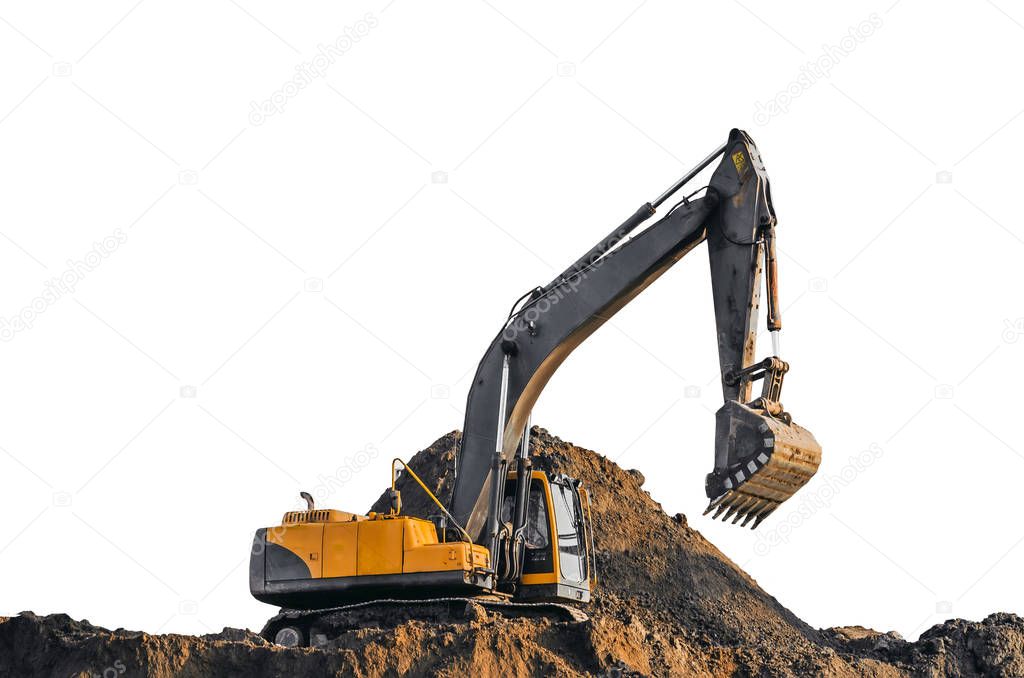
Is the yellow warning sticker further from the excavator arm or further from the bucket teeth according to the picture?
the bucket teeth

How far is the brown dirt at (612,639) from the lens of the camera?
1248cm

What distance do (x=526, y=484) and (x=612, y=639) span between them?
1761mm

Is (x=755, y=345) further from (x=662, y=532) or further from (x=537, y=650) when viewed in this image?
(x=662, y=532)

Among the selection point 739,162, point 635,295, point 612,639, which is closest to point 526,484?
point 612,639

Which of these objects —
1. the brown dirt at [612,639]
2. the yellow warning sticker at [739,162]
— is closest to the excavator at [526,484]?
the yellow warning sticker at [739,162]

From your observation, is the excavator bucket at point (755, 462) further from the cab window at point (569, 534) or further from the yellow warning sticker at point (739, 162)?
the yellow warning sticker at point (739, 162)

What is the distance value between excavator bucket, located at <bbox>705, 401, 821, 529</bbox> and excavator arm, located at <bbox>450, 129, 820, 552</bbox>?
1 cm

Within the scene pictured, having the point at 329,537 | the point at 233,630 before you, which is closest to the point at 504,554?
the point at 329,537

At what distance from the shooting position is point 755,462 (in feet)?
39.8

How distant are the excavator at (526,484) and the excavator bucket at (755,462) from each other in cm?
4

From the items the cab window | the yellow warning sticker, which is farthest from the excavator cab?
the yellow warning sticker

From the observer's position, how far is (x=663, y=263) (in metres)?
13.5

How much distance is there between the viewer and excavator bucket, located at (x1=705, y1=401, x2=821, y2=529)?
12.2m

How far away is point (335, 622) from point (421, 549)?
1231mm
